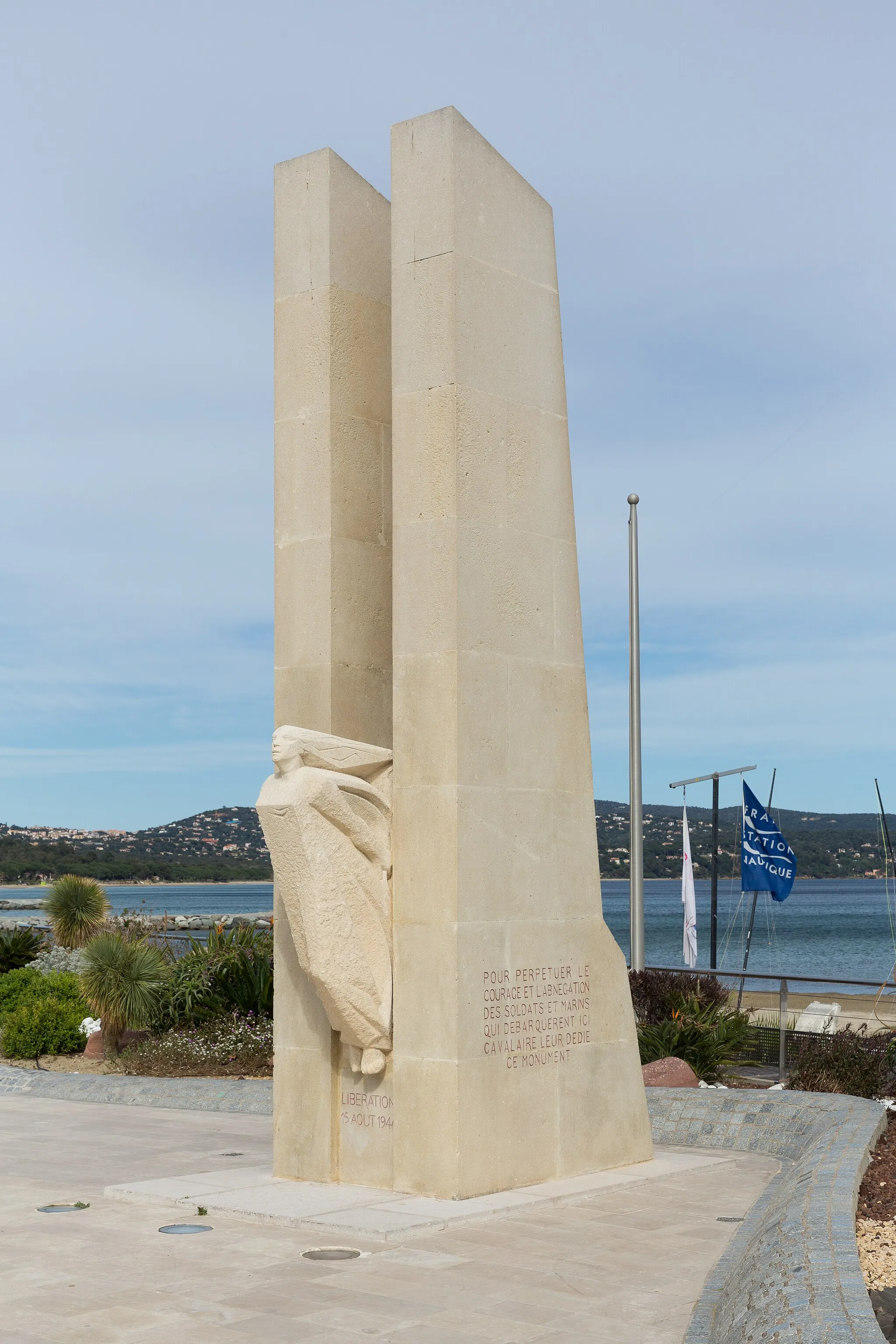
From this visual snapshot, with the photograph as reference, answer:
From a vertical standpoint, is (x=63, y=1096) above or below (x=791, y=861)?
below

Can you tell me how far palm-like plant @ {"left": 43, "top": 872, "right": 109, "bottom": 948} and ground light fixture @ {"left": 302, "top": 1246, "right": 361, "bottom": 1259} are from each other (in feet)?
63.4

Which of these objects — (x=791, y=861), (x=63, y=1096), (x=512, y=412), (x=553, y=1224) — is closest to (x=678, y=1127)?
(x=553, y=1224)

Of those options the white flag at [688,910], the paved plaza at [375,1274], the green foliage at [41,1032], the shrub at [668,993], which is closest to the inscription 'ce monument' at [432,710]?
the paved plaza at [375,1274]

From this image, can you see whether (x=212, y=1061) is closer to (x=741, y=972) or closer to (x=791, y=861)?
(x=741, y=972)

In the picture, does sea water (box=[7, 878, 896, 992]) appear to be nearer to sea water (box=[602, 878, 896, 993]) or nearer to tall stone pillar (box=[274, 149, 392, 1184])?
sea water (box=[602, 878, 896, 993])

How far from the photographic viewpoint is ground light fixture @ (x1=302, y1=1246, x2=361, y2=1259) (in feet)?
26.5

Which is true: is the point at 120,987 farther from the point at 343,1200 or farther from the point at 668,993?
the point at 343,1200

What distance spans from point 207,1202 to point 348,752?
3.00 meters

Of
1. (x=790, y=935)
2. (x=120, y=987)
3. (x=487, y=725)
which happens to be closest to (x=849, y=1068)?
(x=487, y=725)

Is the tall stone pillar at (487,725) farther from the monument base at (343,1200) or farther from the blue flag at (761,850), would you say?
the blue flag at (761,850)

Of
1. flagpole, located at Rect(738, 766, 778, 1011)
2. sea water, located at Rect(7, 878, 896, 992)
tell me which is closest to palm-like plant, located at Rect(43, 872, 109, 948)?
sea water, located at Rect(7, 878, 896, 992)

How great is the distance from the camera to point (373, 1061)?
965 cm

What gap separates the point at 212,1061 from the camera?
53.3 ft

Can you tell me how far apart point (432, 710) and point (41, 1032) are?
36.2ft
